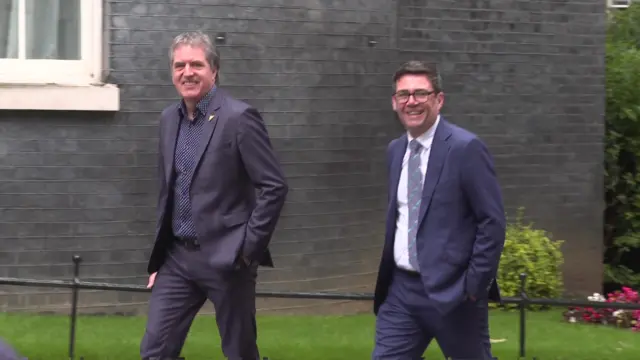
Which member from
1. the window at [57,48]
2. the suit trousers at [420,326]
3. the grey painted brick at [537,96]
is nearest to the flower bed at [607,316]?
the grey painted brick at [537,96]

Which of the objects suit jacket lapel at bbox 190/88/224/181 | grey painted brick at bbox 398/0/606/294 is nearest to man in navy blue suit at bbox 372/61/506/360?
suit jacket lapel at bbox 190/88/224/181

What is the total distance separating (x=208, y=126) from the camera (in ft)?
15.7

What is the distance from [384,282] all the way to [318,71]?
3.70 m

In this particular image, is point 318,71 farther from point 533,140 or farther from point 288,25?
point 533,140

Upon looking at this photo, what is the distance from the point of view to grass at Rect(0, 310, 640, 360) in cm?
691

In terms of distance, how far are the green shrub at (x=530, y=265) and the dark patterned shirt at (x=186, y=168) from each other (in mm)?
4634

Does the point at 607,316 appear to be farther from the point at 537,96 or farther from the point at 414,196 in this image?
the point at 414,196

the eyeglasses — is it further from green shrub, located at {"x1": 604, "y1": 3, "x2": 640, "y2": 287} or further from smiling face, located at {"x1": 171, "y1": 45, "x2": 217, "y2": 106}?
green shrub, located at {"x1": 604, "y1": 3, "x2": 640, "y2": 287}

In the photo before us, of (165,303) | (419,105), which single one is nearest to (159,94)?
(165,303)

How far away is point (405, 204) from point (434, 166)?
0.81 ft

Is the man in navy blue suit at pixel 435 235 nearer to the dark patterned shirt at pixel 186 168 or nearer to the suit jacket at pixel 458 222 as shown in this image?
the suit jacket at pixel 458 222

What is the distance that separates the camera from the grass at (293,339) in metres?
6.91

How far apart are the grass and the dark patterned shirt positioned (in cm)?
219

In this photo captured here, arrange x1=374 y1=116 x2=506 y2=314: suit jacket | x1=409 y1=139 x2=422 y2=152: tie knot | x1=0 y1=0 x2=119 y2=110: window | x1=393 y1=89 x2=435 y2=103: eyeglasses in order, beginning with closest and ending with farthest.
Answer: x1=374 y1=116 x2=506 y2=314: suit jacket
x1=393 y1=89 x2=435 y2=103: eyeglasses
x1=409 y1=139 x2=422 y2=152: tie knot
x1=0 y1=0 x2=119 y2=110: window
